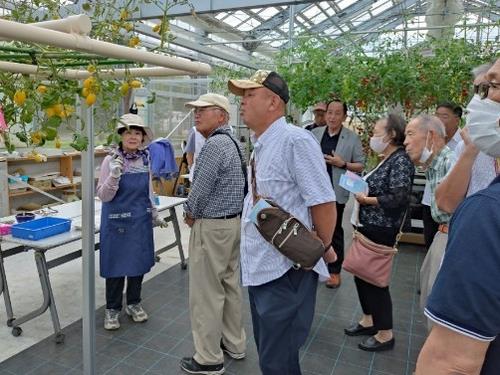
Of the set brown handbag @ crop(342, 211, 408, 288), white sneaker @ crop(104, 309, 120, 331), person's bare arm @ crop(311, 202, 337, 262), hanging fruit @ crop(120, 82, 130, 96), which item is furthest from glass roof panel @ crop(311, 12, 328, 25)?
hanging fruit @ crop(120, 82, 130, 96)

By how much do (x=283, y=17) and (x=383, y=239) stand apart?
8.50m

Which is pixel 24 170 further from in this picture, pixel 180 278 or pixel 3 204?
pixel 180 278

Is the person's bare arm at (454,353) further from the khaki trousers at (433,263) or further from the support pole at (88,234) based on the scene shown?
the support pole at (88,234)

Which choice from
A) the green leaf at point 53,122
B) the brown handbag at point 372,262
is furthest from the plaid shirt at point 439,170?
the green leaf at point 53,122

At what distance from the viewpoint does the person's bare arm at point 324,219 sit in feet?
5.40

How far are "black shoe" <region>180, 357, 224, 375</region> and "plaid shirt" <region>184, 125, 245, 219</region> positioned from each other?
2.69 feet

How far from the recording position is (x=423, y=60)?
3.66 m

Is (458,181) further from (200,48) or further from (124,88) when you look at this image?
(200,48)

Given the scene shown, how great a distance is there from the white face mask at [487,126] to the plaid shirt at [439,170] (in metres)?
1.01

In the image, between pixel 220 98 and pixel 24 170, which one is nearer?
pixel 220 98

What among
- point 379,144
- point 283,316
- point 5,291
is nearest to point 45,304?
point 5,291

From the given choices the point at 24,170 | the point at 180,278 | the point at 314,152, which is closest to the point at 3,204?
the point at 24,170

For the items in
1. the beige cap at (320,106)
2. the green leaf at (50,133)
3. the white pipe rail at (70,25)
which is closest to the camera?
the white pipe rail at (70,25)

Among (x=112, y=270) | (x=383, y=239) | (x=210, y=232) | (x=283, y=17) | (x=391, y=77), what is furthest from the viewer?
(x=283, y=17)
